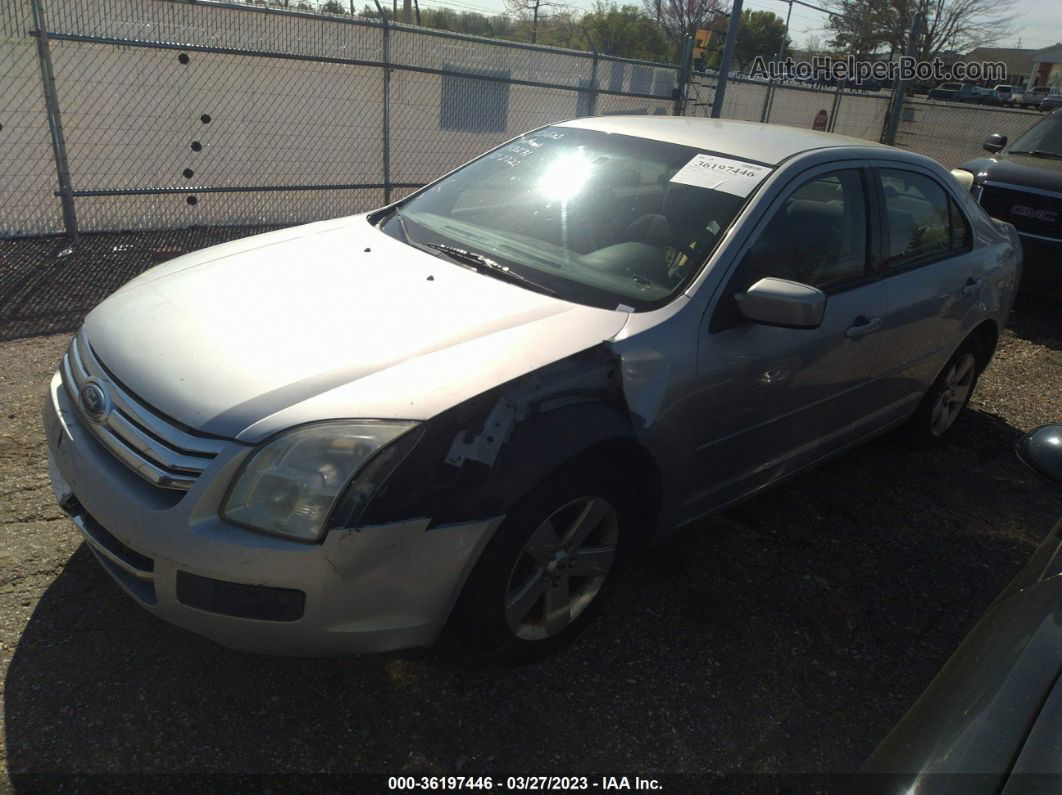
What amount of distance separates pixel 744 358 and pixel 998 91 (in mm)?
48590

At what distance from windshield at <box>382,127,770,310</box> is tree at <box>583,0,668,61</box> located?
34.7m

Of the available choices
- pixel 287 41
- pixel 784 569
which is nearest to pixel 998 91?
pixel 287 41

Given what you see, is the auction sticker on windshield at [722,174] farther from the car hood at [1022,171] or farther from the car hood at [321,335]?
the car hood at [1022,171]

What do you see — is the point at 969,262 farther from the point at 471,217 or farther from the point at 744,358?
the point at 471,217

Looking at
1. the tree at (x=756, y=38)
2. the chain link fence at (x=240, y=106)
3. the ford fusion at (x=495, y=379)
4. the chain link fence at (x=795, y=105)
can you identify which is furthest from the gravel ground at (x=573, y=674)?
the tree at (x=756, y=38)

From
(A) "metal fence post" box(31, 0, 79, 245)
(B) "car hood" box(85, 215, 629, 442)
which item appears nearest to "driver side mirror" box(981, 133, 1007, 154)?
(B) "car hood" box(85, 215, 629, 442)

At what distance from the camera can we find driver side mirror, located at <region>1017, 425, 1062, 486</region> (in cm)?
223

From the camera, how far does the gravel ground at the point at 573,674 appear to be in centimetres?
234

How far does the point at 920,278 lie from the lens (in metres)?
3.86

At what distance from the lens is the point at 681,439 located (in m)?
2.80

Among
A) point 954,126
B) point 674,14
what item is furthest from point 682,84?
point 674,14

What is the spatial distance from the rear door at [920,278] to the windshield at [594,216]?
0.96 m

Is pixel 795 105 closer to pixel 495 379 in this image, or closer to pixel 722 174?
pixel 722 174

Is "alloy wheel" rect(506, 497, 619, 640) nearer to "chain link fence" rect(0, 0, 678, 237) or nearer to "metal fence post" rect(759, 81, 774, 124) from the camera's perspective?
"chain link fence" rect(0, 0, 678, 237)
